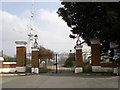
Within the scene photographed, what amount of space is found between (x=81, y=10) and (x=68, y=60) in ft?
81.7

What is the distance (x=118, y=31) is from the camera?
1988 cm

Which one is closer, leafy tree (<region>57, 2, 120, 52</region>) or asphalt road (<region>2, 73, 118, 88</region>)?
asphalt road (<region>2, 73, 118, 88</region>)

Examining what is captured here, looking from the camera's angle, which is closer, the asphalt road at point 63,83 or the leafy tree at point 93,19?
the asphalt road at point 63,83

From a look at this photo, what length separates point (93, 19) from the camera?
22.5 meters

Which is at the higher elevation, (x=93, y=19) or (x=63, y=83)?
(x=93, y=19)

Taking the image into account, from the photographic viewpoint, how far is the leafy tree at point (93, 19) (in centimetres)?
1892

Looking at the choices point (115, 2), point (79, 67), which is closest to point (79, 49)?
point (79, 67)

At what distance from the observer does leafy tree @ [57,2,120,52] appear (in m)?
18.9

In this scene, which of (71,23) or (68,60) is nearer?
(71,23)

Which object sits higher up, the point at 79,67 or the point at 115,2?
the point at 115,2

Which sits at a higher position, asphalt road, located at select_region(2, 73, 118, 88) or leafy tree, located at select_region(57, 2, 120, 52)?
leafy tree, located at select_region(57, 2, 120, 52)

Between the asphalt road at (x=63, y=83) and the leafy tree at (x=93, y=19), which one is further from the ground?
the leafy tree at (x=93, y=19)

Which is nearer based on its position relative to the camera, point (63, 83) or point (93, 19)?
point (63, 83)

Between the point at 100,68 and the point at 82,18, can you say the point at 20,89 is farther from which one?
the point at 100,68
